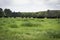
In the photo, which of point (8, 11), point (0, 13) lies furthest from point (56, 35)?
point (8, 11)

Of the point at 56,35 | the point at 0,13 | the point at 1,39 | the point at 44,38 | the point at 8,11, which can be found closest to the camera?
the point at 1,39

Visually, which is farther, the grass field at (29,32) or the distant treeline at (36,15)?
the distant treeline at (36,15)

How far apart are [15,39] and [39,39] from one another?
1903mm

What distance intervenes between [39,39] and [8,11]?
92183mm

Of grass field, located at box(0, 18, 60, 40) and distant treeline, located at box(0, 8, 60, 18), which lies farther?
distant treeline, located at box(0, 8, 60, 18)

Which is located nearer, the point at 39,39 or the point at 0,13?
the point at 39,39

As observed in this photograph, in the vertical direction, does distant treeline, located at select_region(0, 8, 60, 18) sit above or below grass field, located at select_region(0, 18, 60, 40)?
below

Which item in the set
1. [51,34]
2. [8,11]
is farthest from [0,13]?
[51,34]

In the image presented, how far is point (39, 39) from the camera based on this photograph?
13.2 metres

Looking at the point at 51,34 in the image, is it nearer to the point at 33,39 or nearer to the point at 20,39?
the point at 33,39

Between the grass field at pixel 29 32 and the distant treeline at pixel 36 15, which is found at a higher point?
the grass field at pixel 29 32

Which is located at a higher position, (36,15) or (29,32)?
(29,32)

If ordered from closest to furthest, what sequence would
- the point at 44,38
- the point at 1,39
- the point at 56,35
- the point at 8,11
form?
the point at 1,39 → the point at 44,38 → the point at 56,35 → the point at 8,11

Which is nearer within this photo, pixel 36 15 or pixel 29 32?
pixel 29 32
